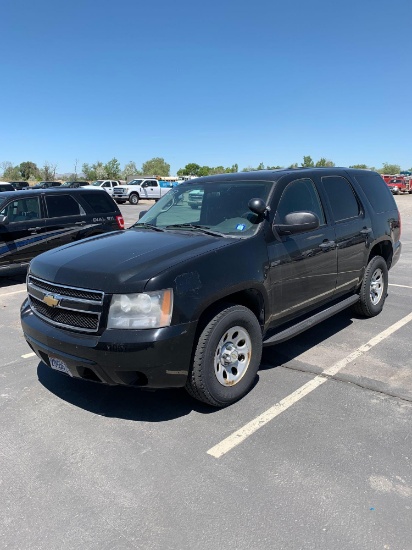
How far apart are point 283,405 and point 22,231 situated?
21.1 ft

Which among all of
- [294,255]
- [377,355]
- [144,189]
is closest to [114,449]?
[294,255]

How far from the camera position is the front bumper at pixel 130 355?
120 inches

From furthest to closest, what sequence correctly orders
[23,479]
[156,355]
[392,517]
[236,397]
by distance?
[236,397]
[156,355]
[23,479]
[392,517]

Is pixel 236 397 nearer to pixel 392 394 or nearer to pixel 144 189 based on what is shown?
pixel 392 394

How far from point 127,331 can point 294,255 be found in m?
1.83

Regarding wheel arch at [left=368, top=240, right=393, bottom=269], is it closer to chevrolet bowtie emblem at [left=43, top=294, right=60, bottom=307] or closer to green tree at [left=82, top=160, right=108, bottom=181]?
chevrolet bowtie emblem at [left=43, top=294, right=60, bottom=307]

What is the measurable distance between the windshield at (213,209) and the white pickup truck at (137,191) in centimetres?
3059

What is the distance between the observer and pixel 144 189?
36781 mm

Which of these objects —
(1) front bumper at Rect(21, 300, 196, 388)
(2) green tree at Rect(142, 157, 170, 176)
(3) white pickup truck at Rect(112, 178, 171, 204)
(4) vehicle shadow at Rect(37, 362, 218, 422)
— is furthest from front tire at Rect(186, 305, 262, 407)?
(2) green tree at Rect(142, 157, 170, 176)

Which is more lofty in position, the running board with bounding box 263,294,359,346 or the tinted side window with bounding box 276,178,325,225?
the tinted side window with bounding box 276,178,325,225

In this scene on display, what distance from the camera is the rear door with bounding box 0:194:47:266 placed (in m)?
8.12

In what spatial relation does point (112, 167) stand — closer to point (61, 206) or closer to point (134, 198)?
point (134, 198)

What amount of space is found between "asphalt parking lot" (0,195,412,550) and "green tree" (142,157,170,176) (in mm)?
97727

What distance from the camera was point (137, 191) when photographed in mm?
36156
